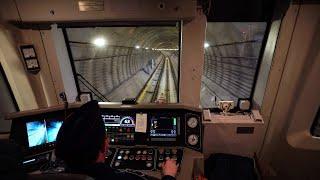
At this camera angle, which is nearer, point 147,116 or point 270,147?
point 147,116

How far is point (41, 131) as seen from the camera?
2.09m

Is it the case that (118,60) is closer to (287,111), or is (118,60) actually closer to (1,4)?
(1,4)

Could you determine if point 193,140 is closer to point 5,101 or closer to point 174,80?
point 174,80

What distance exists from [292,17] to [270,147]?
1.35 metres

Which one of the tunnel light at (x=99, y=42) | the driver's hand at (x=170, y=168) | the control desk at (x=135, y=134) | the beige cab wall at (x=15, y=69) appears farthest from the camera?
the tunnel light at (x=99, y=42)

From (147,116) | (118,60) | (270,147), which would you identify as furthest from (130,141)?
(270,147)

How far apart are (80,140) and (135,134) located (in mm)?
909

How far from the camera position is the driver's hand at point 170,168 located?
1.82m

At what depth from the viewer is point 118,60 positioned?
9.69ft

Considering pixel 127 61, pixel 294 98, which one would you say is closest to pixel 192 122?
pixel 294 98

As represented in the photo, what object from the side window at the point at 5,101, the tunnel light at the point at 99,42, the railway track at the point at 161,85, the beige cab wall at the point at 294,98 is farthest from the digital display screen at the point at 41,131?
the beige cab wall at the point at 294,98

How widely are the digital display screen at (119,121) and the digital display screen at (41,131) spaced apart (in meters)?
0.40

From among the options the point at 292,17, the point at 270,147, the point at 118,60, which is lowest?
the point at 270,147

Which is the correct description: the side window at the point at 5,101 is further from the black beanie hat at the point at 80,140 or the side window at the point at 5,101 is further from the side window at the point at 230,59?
the side window at the point at 230,59
